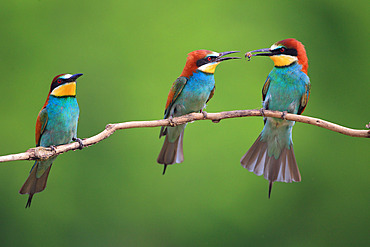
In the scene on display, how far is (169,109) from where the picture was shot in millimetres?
2594

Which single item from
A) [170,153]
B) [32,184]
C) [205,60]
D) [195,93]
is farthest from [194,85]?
[32,184]

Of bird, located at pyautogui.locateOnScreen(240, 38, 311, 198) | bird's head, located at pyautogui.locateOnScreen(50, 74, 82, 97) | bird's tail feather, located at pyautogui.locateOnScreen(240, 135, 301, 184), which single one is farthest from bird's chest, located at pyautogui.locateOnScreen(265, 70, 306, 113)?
bird's head, located at pyautogui.locateOnScreen(50, 74, 82, 97)

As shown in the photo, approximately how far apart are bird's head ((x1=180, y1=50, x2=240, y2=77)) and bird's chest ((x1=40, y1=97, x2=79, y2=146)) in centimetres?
69

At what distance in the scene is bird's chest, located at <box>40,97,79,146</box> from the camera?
2463 millimetres

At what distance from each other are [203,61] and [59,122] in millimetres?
869

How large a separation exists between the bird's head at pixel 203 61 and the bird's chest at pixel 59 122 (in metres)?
0.69

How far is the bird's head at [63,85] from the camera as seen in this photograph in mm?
2379

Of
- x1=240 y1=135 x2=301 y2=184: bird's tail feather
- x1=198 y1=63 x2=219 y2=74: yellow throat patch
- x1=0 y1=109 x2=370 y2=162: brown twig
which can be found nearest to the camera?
x1=0 y1=109 x2=370 y2=162: brown twig

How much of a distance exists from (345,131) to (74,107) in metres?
1.46

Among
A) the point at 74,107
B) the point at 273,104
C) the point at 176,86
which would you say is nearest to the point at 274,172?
the point at 273,104

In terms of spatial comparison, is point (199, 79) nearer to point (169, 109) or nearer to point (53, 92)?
point (169, 109)

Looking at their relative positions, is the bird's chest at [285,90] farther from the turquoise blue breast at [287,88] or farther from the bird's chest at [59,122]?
the bird's chest at [59,122]

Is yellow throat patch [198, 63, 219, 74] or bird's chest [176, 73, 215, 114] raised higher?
yellow throat patch [198, 63, 219, 74]

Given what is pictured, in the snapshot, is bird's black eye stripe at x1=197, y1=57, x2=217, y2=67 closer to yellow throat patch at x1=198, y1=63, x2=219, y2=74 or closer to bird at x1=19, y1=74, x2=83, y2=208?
yellow throat patch at x1=198, y1=63, x2=219, y2=74
